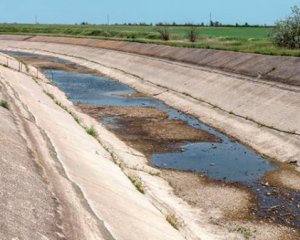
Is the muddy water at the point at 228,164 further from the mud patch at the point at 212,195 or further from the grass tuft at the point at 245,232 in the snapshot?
the grass tuft at the point at 245,232

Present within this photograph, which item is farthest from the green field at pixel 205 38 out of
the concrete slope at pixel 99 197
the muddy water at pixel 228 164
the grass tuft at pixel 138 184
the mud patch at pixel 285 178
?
the concrete slope at pixel 99 197

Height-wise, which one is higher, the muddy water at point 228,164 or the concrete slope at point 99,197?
the concrete slope at point 99,197

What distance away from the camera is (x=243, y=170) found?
78.7 feet

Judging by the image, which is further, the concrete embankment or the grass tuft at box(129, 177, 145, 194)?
the concrete embankment

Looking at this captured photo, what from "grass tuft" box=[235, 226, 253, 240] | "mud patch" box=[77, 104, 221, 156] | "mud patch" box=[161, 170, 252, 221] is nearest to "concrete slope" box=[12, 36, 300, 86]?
"mud patch" box=[77, 104, 221, 156]

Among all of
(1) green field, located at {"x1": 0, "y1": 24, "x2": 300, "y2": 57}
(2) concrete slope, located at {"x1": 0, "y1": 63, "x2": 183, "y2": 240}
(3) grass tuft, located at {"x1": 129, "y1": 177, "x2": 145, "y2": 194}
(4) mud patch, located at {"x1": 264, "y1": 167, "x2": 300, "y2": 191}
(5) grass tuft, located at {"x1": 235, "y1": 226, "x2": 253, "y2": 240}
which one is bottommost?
(4) mud patch, located at {"x1": 264, "y1": 167, "x2": 300, "y2": 191}

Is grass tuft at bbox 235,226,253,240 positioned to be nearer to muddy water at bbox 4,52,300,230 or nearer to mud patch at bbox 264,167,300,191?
muddy water at bbox 4,52,300,230

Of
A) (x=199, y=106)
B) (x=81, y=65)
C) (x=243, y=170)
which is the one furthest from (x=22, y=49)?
(x=243, y=170)

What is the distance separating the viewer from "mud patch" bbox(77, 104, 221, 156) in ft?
93.5

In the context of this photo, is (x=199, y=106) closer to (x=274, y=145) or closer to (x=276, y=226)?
(x=274, y=145)

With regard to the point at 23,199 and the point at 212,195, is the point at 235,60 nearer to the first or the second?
the point at 212,195

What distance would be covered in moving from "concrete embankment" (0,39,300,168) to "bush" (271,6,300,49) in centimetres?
1159

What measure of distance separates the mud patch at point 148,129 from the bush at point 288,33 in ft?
77.5

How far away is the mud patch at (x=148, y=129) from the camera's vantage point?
93.5ft
